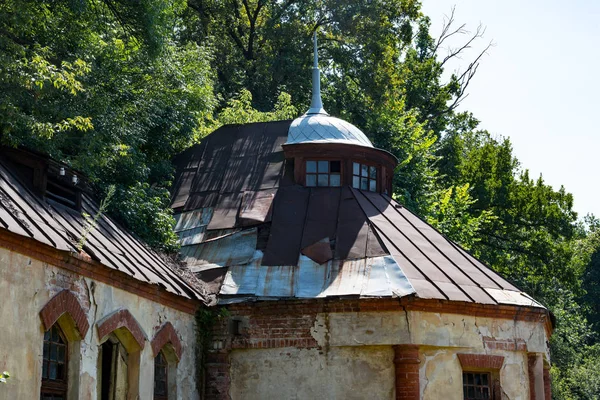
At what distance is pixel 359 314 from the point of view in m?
16.9

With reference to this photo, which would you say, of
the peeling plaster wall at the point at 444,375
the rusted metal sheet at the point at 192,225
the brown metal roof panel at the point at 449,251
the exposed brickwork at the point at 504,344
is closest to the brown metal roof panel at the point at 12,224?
the rusted metal sheet at the point at 192,225

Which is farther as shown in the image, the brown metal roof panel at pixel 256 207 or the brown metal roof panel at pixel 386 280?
the brown metal roof panel at pixel 256 207

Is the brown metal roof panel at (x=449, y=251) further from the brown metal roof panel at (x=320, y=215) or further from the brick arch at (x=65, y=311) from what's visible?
the brick arch at (x=65, y=311)

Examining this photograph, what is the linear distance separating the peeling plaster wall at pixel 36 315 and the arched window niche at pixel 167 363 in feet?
1.94

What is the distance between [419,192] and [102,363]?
16.3m

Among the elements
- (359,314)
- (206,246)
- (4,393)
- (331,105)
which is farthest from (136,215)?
(331,105)

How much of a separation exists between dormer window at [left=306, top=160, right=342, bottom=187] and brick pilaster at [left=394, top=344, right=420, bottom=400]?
4721 millimetres

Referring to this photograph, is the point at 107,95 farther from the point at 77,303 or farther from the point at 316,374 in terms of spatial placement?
the point at 316,374

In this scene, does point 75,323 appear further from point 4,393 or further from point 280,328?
point 280,328

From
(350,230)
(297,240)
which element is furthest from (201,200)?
(350,230)

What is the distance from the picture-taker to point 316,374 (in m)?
16.9

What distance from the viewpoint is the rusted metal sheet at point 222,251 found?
18.6 m

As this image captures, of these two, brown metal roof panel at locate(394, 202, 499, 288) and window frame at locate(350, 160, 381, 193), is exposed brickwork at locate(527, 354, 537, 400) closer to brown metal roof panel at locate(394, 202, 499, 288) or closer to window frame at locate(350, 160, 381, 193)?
brown metal roof panel at locate(394, 202, 499, 288)

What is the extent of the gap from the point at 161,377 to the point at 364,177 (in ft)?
22.0
